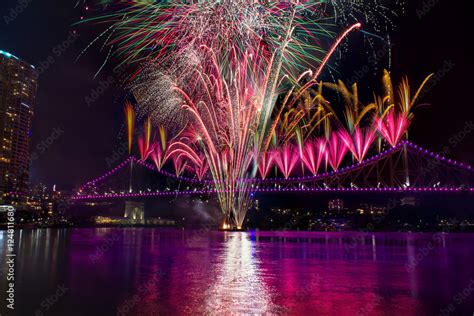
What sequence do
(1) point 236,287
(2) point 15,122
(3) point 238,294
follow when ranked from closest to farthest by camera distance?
(3) point 238,294
(1) point 236,287
(2) point 15,122

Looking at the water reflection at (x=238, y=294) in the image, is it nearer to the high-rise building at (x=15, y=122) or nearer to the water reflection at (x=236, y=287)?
the water reflection at (x=236, y=287)

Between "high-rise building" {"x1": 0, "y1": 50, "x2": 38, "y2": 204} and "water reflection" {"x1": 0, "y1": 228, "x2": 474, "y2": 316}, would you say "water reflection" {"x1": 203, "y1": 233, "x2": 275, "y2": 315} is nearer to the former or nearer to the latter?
"water reflection" {"x1": 0, "y1": 228, "x2": 474, "y2": 316}

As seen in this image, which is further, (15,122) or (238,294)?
(15,122)

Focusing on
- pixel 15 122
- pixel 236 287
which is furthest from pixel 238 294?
pixel 15 122

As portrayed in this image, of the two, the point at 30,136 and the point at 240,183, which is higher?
the point at 30,136

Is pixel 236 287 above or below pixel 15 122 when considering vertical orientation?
below

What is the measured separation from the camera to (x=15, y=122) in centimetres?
10781

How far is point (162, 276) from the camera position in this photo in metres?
10.4

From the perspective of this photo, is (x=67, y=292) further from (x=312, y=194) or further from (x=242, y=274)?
(x=312, y=194)

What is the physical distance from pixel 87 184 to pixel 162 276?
364 feet

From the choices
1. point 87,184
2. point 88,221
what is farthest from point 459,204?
point 87,184

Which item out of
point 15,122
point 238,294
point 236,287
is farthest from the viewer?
point 15,122

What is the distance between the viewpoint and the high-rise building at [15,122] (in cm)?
10269

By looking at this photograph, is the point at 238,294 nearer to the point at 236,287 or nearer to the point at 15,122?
the point at 236,287
